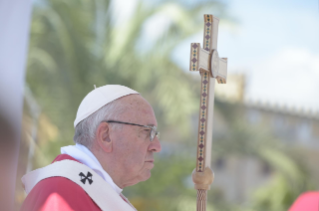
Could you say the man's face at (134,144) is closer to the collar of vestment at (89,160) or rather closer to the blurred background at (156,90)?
the collar of vestment at (89,160)

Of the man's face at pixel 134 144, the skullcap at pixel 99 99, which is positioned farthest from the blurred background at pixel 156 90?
the man's face at pixel 134 144

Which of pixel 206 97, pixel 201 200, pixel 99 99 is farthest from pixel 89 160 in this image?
pixel 206 97

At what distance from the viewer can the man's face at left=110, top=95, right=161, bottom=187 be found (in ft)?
8.59

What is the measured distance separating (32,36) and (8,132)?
13.5 meters

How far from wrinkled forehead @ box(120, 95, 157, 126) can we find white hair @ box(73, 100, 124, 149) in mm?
32

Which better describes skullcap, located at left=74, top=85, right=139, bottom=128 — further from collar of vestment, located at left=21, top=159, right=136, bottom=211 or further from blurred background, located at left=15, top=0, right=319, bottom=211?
blurred background, located at left=15, top=0, right=319, bottom=211

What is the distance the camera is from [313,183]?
47.5ft

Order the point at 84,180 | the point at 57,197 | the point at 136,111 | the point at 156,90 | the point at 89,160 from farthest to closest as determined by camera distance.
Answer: the point at 156,90
the point at 136,111
the point at 89,160
the point at 84,180
the point at 57,197

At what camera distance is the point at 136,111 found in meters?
2.69

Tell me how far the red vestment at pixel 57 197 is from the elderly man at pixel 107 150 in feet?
0.04

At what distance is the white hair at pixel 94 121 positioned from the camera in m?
2.63

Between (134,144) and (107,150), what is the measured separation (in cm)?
15

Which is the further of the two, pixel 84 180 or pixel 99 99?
pixel 99 99

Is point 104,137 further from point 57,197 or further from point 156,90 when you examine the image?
point 156,90
